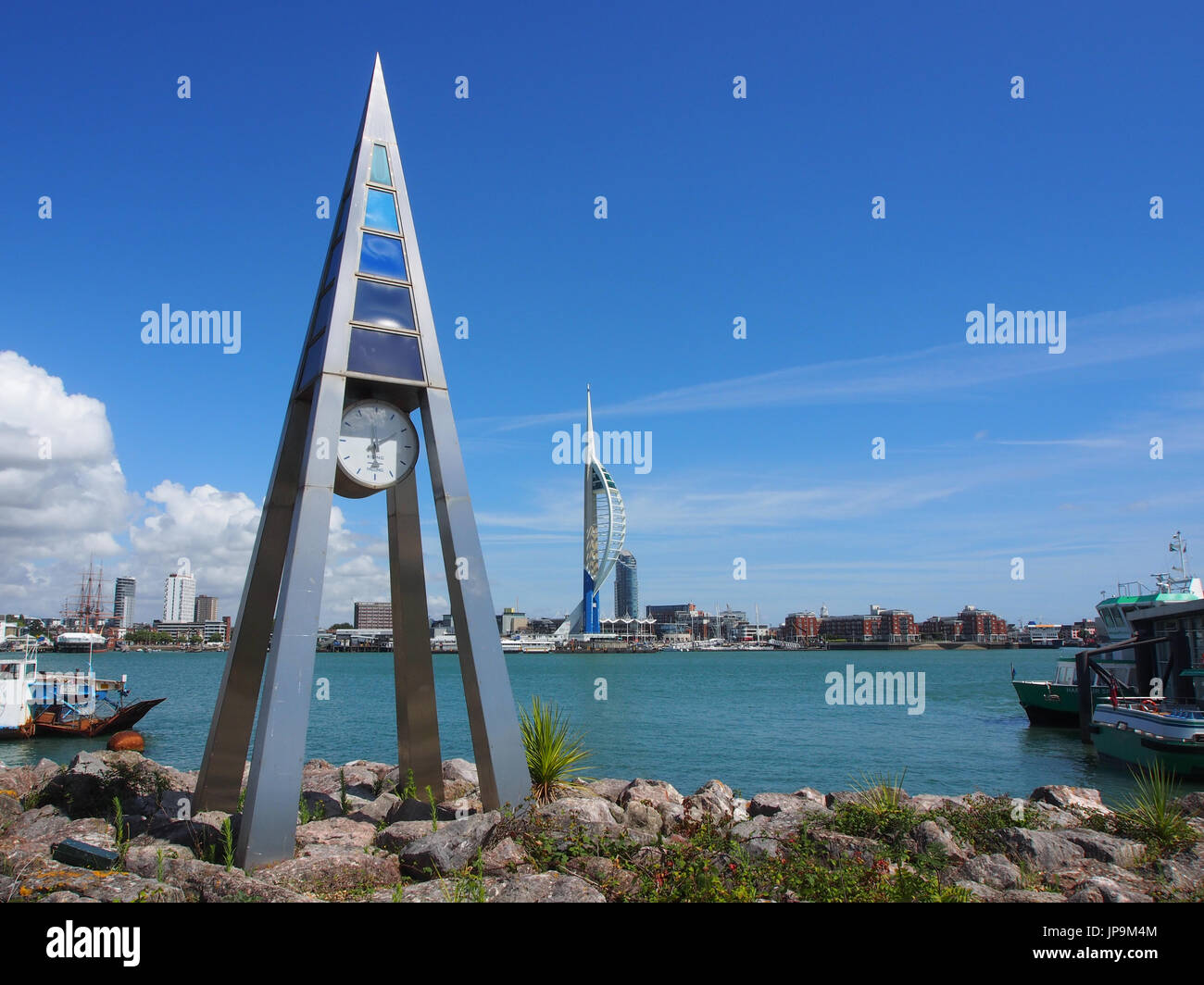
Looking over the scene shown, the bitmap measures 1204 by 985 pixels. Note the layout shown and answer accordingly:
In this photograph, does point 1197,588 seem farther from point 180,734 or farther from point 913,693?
point 180,734

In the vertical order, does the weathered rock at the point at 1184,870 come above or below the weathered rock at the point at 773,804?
above

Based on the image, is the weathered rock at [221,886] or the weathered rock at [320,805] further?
the weathered rock at [320,805]

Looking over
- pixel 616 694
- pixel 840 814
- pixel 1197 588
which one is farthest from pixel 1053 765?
pixel 616 694

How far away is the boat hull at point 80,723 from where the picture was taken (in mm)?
37309

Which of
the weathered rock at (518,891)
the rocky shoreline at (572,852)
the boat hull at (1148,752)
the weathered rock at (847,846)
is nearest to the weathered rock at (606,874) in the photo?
the rocky shoreline at (572,852)

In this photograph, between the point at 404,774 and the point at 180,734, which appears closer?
the point at 404,774

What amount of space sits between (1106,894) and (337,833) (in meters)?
8.22

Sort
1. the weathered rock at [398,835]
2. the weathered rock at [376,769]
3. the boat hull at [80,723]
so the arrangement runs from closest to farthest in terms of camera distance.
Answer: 1. the weathered rock at [398,835]
2. the weathered rock at [376,769]
3. the boat hull at [80,723]

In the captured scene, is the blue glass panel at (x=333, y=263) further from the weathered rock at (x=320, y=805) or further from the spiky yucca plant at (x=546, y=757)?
the weathered rock at (x=320, y=805)

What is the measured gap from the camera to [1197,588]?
39938mm

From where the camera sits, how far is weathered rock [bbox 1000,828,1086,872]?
31.4ft

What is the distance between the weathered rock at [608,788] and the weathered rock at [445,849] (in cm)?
536

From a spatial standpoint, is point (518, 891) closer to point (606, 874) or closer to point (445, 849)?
point (606, 874)
